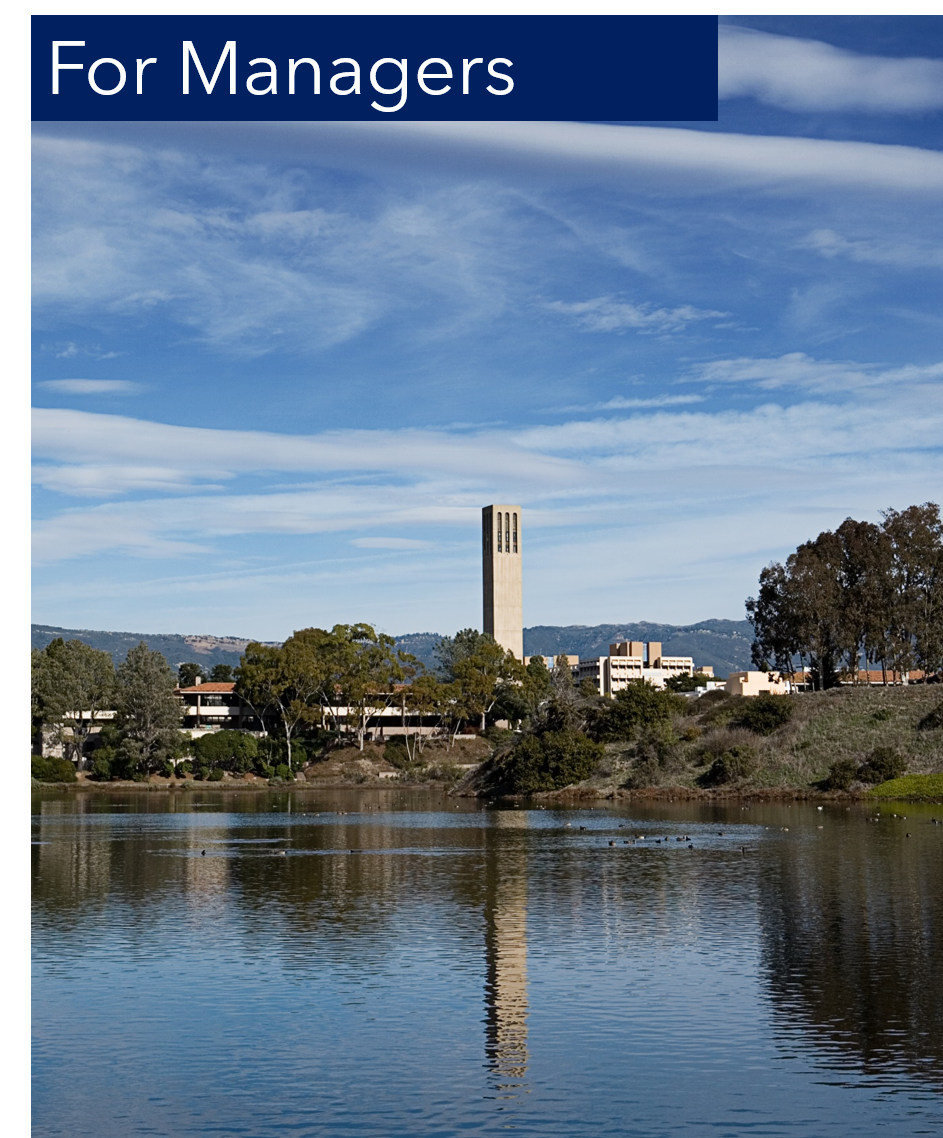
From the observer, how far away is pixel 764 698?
91562mm

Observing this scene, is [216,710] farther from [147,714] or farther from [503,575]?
[503,575]

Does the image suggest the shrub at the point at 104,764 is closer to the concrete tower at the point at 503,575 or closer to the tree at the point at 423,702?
the tree at the point at 423,702

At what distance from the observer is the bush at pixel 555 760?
8975 centimetres

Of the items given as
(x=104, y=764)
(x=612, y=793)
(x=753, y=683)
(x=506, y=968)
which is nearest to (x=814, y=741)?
(x=612, y=793)

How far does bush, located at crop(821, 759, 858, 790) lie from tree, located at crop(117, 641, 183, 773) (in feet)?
208

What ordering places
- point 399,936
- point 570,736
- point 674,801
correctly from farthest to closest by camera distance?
point 570,736
point 674,801
point 399,936

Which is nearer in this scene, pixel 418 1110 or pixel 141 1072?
pixel 418 1110

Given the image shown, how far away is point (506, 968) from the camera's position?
2589 centimetres

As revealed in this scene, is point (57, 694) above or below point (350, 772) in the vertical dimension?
above

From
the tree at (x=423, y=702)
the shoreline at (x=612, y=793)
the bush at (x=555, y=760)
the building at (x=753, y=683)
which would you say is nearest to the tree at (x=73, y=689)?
the shoreline at (x=612, y=793)

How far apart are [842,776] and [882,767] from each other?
2394mm

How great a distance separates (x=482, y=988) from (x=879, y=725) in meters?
67.5
